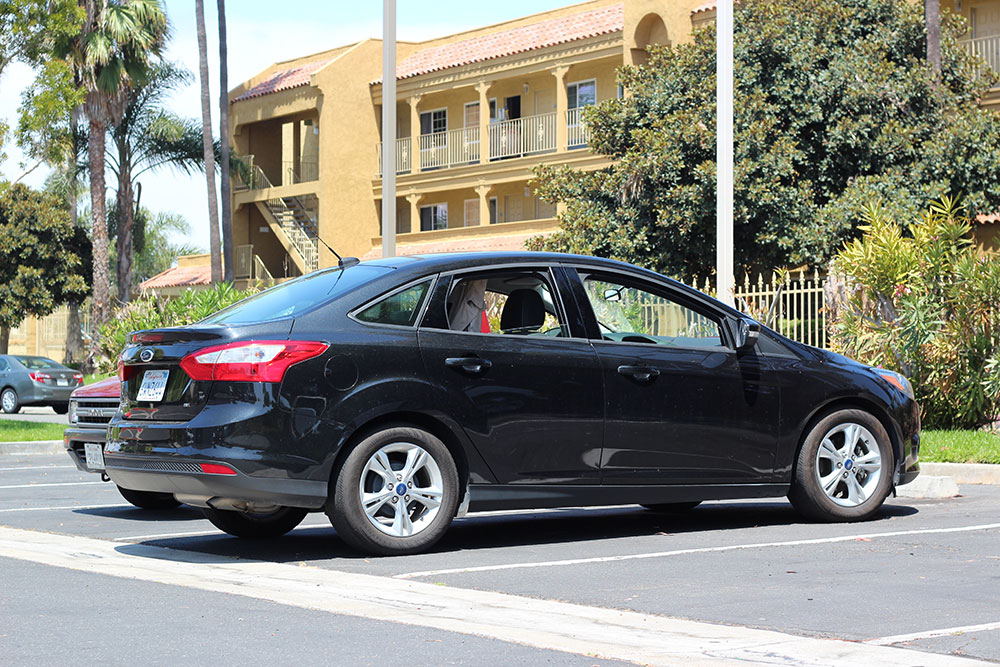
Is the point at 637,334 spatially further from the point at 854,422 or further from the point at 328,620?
the point at 328,620

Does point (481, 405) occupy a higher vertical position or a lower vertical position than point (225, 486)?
higher

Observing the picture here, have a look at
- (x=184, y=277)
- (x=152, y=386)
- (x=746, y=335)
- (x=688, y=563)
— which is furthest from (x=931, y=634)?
(x=184, y=277)

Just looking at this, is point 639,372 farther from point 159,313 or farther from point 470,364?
point 159,313

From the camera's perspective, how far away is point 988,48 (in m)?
29.9

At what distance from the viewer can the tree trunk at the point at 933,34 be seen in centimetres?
2464

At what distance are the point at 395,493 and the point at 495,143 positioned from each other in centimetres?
3348

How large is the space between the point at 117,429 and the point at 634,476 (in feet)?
9.97

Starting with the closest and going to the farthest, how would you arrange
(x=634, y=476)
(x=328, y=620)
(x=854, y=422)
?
(x=328, y=620), (x=634, y=476), (x=854, y=422)

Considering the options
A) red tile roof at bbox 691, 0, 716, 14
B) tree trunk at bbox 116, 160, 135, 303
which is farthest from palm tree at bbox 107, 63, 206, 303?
red tile roof at bbox 691, 0, 716, 14

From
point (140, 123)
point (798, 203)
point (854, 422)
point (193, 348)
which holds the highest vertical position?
point (140, 123)

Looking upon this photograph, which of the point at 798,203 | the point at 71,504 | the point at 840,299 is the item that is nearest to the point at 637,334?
the point at 71,504

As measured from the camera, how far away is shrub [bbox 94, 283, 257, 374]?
1015 inches

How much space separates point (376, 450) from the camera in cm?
774

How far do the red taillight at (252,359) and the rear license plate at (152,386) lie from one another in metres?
0.29
